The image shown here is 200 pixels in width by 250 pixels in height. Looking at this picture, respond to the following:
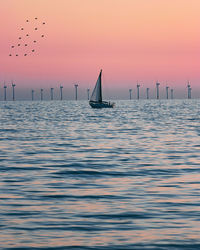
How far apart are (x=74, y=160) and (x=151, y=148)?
11366 millimetres

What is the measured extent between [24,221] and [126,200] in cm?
549

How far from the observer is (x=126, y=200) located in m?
26.6

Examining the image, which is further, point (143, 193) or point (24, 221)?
point (143, 193)

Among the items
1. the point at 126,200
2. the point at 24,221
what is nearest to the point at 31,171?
the point at 126,200

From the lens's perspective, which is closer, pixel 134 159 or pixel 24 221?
pixel 24 221

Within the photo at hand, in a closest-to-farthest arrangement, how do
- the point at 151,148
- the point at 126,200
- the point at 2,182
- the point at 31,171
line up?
1. the point at 126,200
2. the point at 2,182
3. the point at 31,171
4. the point at 151,148

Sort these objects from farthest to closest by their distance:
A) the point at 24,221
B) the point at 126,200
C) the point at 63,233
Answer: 1. the point at 126,200
2. the point at 24,221
3. the point at 63,233

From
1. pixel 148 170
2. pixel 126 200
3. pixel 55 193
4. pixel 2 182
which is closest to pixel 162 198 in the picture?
pixel 126 200

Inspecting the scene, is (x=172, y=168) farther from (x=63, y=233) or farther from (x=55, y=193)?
(x=63, y=233)

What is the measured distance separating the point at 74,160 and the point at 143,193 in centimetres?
1840

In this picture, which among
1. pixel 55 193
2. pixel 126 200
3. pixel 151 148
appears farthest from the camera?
pixel 151 148

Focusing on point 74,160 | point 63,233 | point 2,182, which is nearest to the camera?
point 63,233

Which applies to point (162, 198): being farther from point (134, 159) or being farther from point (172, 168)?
point (134, 159)

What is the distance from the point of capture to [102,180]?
34250 millimetres
